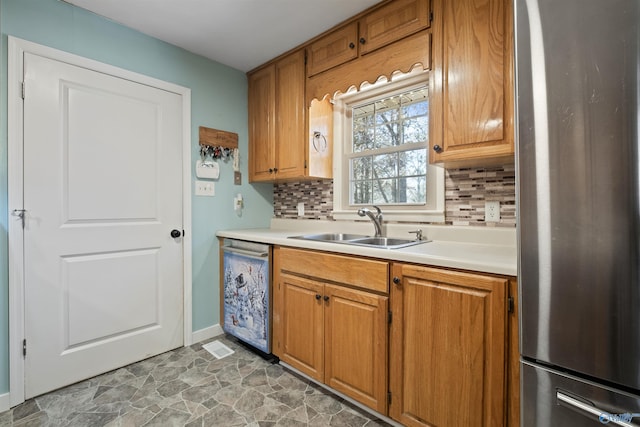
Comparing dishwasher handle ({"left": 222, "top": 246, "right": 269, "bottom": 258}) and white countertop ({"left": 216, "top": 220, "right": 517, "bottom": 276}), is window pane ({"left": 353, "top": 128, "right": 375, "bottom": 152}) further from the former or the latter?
dishwasher handle ({"left": 222, "top": 246, "right": 269, "bottom": 258})

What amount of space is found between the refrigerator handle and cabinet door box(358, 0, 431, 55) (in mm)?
1731

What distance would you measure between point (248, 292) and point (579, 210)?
1959 mm

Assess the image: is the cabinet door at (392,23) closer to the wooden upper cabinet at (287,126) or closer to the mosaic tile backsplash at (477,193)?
the wooden upper cabinet at (287,126)

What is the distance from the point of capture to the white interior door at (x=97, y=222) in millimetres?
1726

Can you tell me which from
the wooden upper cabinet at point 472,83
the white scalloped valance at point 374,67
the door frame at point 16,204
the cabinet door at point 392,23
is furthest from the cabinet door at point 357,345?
the door frame at point 16,204

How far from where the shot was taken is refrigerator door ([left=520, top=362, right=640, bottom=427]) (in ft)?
2.59

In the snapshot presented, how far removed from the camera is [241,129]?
2.73 metres

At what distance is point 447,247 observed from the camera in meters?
1.57

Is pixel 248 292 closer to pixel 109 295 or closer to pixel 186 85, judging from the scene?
pixel 109 295

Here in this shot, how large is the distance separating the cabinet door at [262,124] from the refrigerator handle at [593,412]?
218 cm

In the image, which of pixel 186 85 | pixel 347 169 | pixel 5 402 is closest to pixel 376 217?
pixel 347 169

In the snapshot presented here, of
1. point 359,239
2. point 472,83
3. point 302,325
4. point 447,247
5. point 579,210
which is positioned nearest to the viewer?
point 579,210

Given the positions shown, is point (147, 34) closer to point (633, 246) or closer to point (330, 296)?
point (330, 296)

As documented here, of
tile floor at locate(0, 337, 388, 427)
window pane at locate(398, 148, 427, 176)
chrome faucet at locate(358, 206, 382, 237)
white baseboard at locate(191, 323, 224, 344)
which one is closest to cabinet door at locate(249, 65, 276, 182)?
chrome faucet at locate(358, 206, 382, 237)
